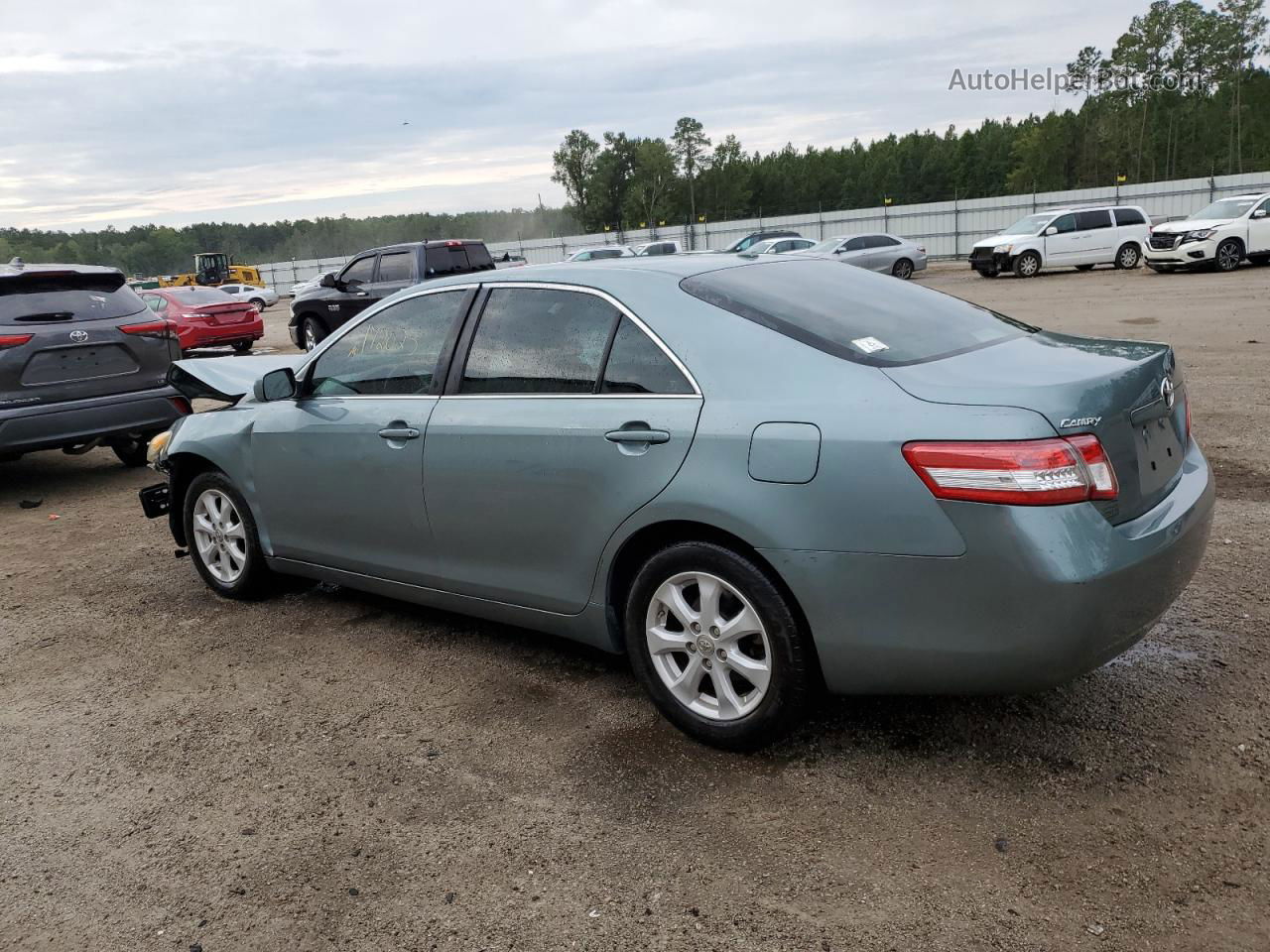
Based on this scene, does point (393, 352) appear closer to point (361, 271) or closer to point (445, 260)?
point (445, 260)

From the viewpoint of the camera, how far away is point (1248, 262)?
24750 millimetres

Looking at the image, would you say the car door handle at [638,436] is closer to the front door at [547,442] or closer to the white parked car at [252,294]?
the front door at [547,442]

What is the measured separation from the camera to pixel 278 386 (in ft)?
15.2

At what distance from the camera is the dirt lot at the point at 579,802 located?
8.47 feet

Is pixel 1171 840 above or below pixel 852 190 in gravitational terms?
below

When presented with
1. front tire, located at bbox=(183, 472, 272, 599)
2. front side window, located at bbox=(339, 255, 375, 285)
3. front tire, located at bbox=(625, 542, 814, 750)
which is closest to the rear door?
front tire, located at bbox=(183, 472, 272, 599)

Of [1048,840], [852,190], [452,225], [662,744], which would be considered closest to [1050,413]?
[1048,840]

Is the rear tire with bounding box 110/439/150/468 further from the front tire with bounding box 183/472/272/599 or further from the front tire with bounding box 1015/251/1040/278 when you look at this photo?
the front tire with bounding box 1015/251/1040/278

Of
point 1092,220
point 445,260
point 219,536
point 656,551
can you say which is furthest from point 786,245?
point 656,551

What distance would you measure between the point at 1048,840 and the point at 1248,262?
2650 centimetres

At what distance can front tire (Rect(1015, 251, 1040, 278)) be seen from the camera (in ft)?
87.8

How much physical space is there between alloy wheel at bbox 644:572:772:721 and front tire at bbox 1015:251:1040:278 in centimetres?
2612

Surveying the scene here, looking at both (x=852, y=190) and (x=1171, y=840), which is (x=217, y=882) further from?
(x=852, y=190)

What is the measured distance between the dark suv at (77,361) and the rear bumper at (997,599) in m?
6.38
